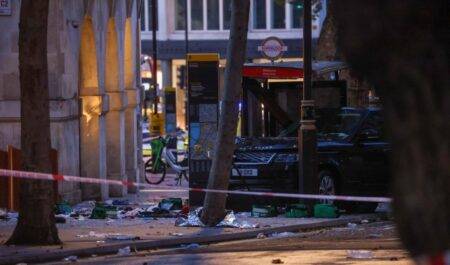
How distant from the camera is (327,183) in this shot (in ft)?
55.4

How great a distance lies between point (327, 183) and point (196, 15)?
4567 cm

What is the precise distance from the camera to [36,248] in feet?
38.9

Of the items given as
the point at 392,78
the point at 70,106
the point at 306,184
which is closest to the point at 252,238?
the point at 306,184

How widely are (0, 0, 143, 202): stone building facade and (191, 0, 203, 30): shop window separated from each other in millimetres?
32681

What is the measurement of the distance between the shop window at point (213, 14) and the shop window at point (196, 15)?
409 millimetres

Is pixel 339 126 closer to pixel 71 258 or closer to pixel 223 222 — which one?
pixel 223 222

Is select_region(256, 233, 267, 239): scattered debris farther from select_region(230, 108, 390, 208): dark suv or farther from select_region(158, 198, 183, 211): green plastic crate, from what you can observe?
select_region(158, 198, 183, 211): green plastic crate

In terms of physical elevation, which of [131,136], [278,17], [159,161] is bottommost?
[159,161]

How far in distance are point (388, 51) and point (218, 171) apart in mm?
10312

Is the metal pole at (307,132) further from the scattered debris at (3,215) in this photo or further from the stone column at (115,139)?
the stone column at (115,139)

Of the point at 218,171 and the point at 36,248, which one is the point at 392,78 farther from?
the point at 218,171

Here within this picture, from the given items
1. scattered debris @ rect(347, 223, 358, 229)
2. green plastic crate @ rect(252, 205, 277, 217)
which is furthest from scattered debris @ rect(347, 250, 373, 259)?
green plastic crate @ rect(252, 205, 277, 217)

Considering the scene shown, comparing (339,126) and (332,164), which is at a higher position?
(339,126)

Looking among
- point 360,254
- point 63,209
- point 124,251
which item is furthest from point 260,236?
point 63,209
